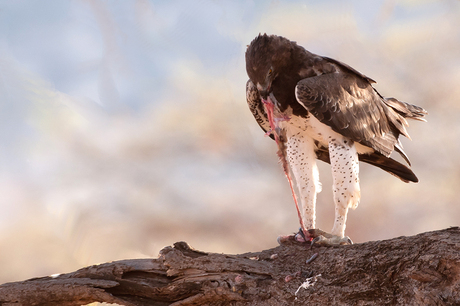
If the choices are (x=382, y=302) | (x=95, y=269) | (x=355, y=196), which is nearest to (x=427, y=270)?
(x=382, y=302)

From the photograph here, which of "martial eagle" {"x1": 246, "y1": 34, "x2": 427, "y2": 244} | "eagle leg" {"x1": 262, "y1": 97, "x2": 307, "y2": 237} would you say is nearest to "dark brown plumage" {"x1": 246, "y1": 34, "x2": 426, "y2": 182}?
"martial eagle" {"x1": 246, "y1": 34, "x2": 427, "y2": 244}

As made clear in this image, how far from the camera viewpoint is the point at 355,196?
4430 millimetres

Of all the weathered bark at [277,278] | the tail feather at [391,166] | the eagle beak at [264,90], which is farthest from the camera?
the tail feather at [391,166]

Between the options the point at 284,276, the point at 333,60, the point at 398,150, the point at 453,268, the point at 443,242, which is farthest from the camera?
the point at 398,150

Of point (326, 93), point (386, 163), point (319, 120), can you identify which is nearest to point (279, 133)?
point (319, 120)

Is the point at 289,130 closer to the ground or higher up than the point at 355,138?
higher up

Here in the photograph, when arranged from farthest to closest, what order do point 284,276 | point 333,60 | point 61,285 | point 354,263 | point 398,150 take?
point 398,150 → point 333,60 → point 61,285 → point 284,276 → point 354,263

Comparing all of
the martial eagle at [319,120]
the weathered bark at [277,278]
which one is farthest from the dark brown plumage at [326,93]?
the weathered bark at [277,278]

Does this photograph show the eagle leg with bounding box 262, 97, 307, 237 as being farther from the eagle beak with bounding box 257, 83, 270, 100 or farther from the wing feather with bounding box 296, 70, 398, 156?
the wing feather with bounding box 296, 70, 398, 156

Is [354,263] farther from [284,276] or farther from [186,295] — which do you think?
[186,295]

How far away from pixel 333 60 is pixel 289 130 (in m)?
1.08

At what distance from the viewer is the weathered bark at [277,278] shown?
2.77 metres

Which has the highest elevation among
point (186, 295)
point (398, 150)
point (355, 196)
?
point (398, 150)

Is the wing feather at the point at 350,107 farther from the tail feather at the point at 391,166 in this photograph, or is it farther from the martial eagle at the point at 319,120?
the tail feather at the point at 391,166
